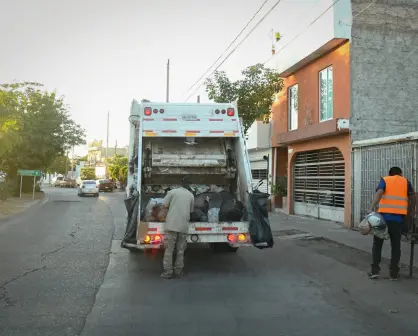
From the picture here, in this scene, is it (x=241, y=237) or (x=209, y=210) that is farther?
(x=209, y=210)

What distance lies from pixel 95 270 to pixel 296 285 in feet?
10.8

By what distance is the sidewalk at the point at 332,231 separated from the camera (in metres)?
9.82

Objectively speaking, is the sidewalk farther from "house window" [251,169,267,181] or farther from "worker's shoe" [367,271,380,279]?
"house window" [251,169,267,181]

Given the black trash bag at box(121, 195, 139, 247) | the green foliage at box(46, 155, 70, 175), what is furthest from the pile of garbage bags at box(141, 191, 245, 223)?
the green foliage at box(46, 155, 70, 175)

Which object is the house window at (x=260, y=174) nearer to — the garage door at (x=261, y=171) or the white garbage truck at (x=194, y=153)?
the garage door at (x=261, y=171)

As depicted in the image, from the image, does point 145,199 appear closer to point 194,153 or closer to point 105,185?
point 194,153

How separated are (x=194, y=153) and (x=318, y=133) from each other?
712 cm

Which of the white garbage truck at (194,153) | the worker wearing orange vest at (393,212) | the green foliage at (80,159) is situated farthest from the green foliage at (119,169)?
the green foliage at (80,159)

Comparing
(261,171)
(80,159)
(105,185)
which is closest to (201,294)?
(261,171)

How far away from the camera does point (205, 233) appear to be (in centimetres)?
717

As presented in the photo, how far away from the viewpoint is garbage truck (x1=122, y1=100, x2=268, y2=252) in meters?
7.19

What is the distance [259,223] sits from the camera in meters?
7.21

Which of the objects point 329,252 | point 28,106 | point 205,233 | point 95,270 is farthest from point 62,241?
point 28,106

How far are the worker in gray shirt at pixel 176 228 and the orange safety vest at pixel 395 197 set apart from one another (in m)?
3.07
